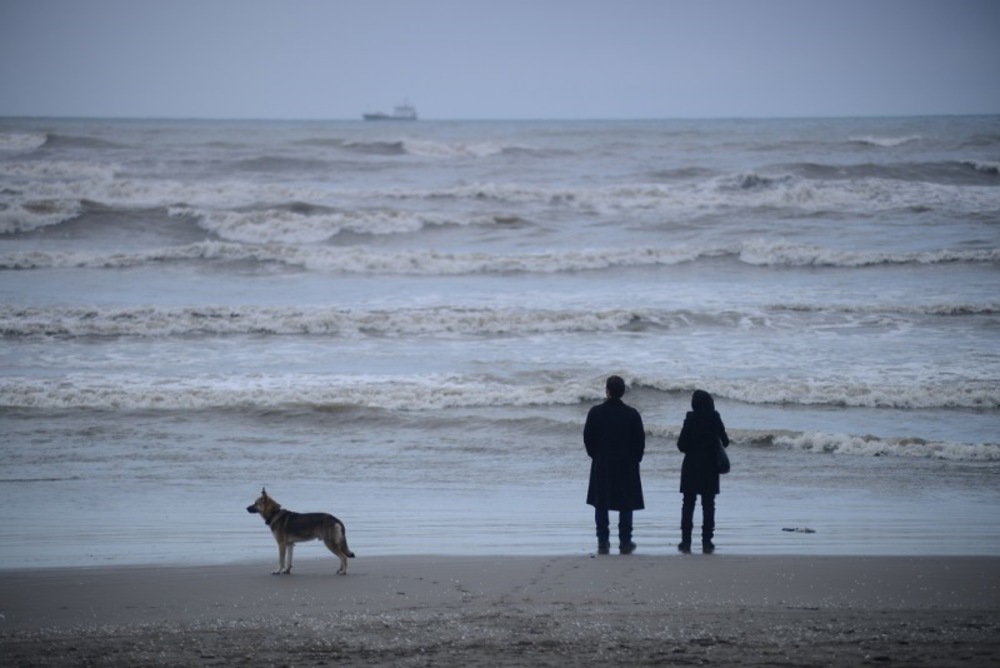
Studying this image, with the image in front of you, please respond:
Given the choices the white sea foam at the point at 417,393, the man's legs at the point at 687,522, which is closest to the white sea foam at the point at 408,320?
the white sea foam at the point at 417,393

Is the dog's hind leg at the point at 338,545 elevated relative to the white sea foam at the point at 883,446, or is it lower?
lower

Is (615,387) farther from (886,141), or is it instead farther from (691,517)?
(886,141)

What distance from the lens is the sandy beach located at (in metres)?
4.93

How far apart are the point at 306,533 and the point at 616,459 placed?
2.26 m

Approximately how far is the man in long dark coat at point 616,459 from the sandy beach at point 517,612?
433 mm

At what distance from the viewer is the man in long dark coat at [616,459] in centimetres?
763

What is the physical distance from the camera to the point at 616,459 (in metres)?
7.70

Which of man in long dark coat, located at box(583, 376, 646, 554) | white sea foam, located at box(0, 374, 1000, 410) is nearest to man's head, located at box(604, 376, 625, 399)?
man in long dark coat, located at box(583, 376, 646, 554)

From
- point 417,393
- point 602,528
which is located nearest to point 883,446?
point 602,528

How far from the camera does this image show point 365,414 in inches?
510

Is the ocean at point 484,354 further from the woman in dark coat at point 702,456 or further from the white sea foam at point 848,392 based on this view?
the woman in dark coat at point 702,456

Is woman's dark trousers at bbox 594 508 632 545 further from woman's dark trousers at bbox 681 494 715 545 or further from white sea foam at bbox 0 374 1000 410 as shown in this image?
white sea foam at bbox 0 374 1000 410

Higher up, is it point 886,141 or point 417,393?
point 886,141

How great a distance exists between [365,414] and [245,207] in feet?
69.8
